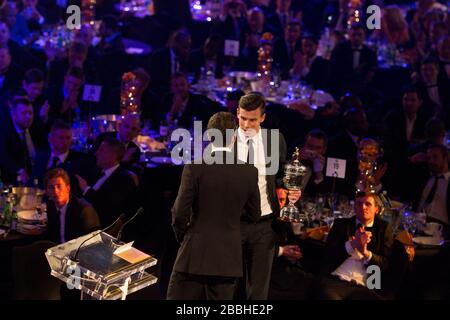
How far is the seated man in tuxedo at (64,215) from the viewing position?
4.59 metres

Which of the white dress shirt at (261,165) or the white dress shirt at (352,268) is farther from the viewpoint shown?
the white dress shirt at (352,268)

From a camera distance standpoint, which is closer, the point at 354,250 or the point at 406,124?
the point at 354,250

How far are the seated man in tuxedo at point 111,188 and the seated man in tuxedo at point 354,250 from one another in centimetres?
159

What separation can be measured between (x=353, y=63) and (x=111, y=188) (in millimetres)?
4100

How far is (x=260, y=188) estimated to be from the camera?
4.00 meters

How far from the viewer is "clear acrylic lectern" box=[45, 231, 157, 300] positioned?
124 inches

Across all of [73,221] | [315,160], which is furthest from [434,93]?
[73,221]

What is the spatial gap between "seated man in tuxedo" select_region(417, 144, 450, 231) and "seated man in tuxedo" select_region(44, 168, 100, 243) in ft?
8.85

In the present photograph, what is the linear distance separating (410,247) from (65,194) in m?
2.30

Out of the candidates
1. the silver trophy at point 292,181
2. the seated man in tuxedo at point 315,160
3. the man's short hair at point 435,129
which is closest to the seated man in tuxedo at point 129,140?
the seated man in tuxedo at point 315,160

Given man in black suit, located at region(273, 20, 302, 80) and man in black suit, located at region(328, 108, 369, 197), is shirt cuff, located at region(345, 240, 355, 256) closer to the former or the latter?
man in black suit, located at region(328, 108, 369, 197)

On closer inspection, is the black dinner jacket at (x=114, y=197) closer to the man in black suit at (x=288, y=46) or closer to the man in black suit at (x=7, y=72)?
the man in black suit at (x=7, y=72)

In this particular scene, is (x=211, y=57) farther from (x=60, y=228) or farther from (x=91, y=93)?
(x=60, y=228)

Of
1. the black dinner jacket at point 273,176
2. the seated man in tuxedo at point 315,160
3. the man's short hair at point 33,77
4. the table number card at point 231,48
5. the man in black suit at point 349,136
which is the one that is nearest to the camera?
the black dinner jacket at point 273,176
